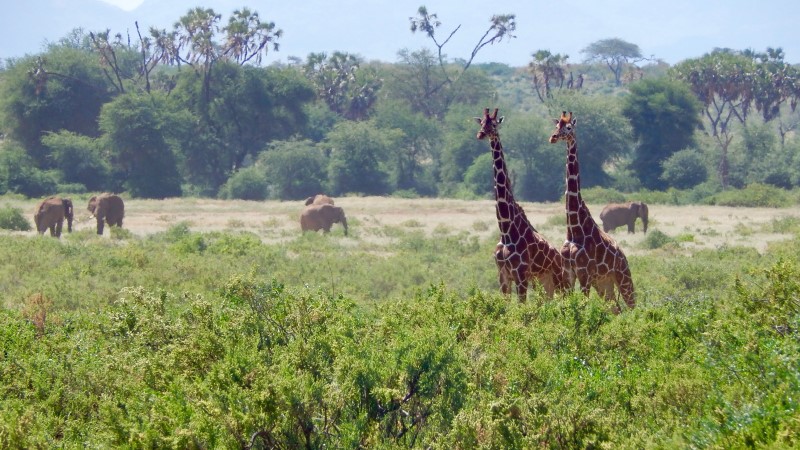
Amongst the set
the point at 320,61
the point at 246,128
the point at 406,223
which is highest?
the point at 320,61

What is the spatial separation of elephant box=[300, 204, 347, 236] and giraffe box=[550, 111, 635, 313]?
19.7 m

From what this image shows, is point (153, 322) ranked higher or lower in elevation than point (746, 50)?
lower

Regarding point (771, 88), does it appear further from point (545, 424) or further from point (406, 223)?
point (545, 424)

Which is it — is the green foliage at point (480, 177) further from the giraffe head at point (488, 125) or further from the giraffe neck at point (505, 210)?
the giraffe head at point (488, 125)

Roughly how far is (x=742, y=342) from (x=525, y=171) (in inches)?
1778

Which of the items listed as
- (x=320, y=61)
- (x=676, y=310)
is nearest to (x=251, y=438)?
(x=676, y=310)

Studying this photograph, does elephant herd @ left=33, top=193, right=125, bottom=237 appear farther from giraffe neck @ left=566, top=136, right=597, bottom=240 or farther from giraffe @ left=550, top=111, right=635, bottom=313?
giraffe @ left=550, top=111, right=635, bottom=313

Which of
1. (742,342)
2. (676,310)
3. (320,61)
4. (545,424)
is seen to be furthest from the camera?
(320,61)

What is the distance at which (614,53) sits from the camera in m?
108

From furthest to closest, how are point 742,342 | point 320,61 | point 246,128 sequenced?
point 320,61, point 246,128, point 742,342

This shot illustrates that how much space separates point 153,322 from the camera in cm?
765

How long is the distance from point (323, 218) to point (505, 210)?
1997cm

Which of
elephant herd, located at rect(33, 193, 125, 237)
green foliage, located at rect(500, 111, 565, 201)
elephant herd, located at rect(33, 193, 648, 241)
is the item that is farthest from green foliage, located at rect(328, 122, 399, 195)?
elephant herd, located at rect(33, 193, 125, 237)

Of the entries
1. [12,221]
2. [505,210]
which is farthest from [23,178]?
[505,210]
